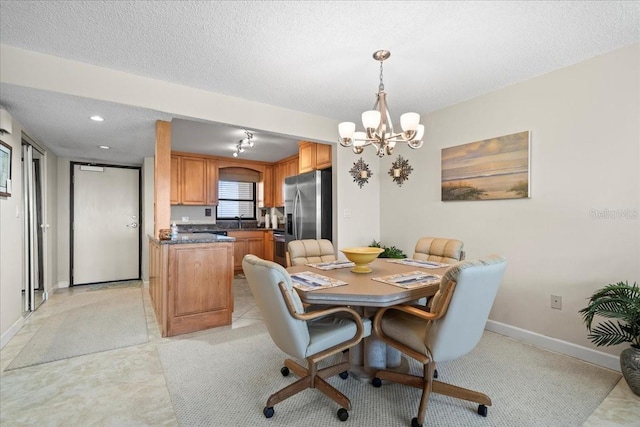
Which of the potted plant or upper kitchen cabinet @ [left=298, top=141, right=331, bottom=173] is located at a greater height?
upper kitchen cabinet @ [left=298, top=141, right=331, bottom=173]

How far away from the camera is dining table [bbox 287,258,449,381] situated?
1626 mm

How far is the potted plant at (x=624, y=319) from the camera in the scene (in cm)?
189

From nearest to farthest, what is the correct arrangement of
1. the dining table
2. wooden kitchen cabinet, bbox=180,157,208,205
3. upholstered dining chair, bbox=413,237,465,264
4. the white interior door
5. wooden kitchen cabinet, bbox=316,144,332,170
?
1. the dining table
2. upholstered dining chair, bbox=413,237,465,264
3. wooden kitchen cabinet, bbox=316,144,332,170
4. the white interior door
5. wooden kitchen cabinet, bbox=180,157,208,205

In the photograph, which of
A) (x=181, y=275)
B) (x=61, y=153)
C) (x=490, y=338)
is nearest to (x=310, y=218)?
(x=181, y=275)

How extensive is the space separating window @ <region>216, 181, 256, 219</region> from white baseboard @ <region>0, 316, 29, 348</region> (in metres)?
3.55

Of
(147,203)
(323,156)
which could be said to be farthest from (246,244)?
(323,156)

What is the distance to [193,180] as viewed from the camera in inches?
219

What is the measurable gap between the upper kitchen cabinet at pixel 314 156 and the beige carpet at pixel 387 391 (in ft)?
8.10

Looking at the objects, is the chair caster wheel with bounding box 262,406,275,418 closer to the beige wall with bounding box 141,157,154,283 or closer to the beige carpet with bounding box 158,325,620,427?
the beige carpet with bounding box 158,325,620,427

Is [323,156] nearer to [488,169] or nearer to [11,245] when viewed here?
[488,169]

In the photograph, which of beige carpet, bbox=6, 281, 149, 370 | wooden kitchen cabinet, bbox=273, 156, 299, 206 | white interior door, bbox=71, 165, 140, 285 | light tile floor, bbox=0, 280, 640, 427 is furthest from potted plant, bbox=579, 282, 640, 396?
white interior door, bbox=71, 165, 140, 285

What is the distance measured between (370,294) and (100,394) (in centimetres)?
181

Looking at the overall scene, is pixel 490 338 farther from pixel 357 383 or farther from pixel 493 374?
pixel 357 383

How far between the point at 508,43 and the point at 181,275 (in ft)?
10.7
